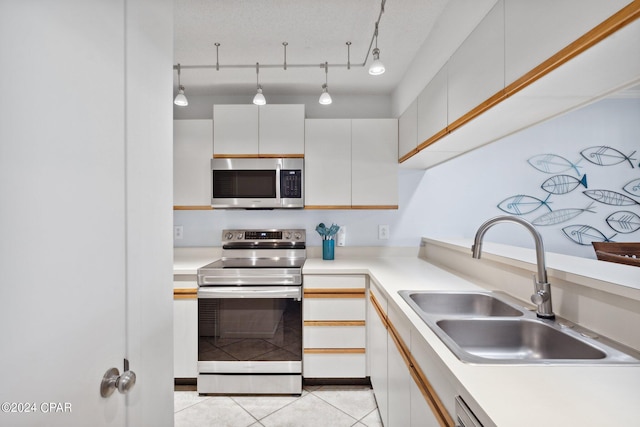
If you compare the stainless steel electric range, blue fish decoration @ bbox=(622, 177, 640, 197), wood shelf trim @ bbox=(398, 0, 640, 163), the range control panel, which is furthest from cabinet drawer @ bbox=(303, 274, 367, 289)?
blue fish decoration @ bbox=(622, 177, 640, 197)

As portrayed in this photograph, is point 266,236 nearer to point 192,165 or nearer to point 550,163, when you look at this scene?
point 192,165

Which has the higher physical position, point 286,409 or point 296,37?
point 296,37

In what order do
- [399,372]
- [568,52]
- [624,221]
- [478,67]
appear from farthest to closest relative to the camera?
[624,221] < [399,372] < [478,67] < [568,52]

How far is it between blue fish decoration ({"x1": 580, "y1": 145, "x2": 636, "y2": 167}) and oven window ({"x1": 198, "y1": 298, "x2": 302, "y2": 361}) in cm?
290

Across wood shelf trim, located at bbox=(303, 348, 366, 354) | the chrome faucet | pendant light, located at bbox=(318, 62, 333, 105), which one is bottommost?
wood shelf trim, located at bbox=(303, 348, 366, 354)

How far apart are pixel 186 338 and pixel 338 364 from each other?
110 centimetres

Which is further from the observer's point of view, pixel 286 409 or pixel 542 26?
pixel 286 409

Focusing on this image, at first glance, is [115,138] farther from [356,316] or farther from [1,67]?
[356,316]

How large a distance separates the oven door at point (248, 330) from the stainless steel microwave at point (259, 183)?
675 millimetres

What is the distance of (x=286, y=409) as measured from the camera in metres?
2.13

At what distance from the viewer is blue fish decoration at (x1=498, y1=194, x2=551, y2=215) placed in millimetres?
2855

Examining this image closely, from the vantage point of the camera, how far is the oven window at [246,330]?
227 centimetres

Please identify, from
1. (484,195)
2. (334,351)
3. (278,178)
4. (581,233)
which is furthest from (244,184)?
(581,233)

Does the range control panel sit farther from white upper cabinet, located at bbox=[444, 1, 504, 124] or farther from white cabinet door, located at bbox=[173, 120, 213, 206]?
white upper cabinet, located at bbox=[444, 1, 504, 124]
